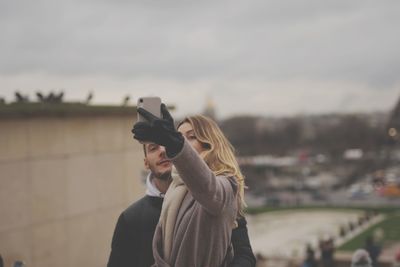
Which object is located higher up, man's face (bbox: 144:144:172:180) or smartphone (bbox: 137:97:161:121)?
smartphone (bbox: 137:97:161:121)

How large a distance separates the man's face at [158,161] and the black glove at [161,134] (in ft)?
2.38

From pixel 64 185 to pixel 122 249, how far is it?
4431 millimetres

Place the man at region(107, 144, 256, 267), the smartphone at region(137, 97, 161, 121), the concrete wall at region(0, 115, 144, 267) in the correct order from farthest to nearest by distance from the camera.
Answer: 1. the concrete wall at region(0, 115, 144, 267)
2. the man at region(107, 144, 256, 267)
3. the smartphone at region(137, 97, 161, 121)

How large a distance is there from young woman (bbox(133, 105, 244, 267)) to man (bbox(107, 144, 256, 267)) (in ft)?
0.38

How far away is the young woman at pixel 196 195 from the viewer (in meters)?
2.01

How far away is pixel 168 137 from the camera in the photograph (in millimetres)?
1985

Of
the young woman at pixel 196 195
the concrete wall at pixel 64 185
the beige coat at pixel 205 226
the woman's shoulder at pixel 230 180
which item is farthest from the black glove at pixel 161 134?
the concrete wall at pixel 64 185

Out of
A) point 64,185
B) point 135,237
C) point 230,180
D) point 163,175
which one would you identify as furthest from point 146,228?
point 64,185

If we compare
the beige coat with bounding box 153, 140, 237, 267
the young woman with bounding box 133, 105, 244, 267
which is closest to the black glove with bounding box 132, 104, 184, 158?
the young woman with bounding box 133, 105, 244, 267

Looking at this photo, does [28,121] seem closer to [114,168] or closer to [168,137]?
[114,168]

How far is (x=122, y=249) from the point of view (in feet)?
8.79

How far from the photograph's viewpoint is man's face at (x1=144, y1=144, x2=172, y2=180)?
2.75 meters

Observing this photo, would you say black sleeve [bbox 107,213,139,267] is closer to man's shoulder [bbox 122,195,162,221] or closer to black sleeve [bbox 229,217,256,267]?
man's shoulder [bbox 122,195,162,221]

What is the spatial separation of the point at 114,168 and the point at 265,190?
65.9m
